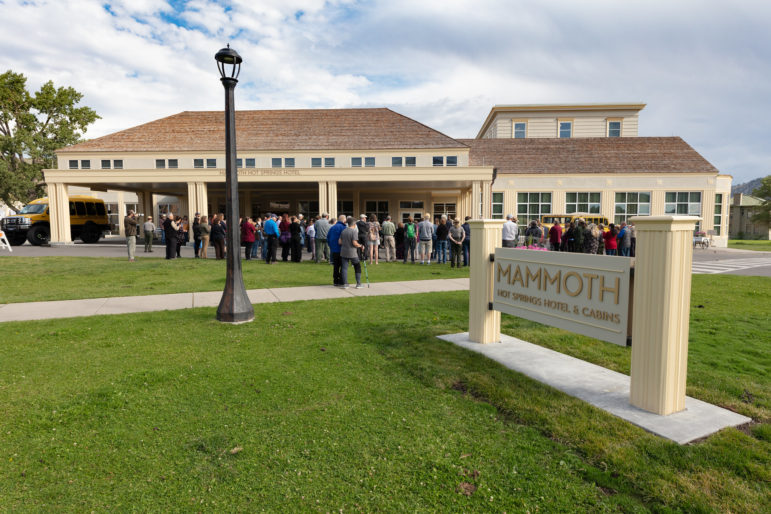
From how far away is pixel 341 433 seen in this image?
3.50m

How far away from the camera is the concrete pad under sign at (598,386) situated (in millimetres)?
3496

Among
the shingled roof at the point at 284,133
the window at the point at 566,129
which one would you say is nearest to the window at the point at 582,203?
the window at the point at 566,129

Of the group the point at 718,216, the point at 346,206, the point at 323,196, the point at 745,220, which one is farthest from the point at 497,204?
the point at 745,220

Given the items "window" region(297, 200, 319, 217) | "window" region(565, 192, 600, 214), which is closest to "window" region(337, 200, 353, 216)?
"window" region(297, 200, 319, 217)

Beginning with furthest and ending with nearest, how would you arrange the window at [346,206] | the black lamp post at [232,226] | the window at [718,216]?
the window at [346,206] < the window at [718,216] < the black lamp post at [232,226]

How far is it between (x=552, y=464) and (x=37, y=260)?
20141mm

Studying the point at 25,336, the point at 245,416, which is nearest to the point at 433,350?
the point at 245,416

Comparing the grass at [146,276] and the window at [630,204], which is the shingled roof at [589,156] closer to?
the window at [630,204]

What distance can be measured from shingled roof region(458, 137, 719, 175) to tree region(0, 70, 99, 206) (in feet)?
130

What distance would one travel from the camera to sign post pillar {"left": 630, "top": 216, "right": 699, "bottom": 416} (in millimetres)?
3600

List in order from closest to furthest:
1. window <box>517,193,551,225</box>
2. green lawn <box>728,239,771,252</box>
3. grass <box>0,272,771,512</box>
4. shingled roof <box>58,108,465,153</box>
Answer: grass <box>0,272,771,512</box> → green lawn <box>728,239,771,252</box> → shingled roof <box>58,108,465,153</box> → window <box>517,193,551,225</box>

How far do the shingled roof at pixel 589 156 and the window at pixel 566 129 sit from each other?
A: 4.28 meters

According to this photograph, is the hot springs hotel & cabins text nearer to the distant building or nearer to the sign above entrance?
the sign above entrance

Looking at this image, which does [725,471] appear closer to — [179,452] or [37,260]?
[179,452]
